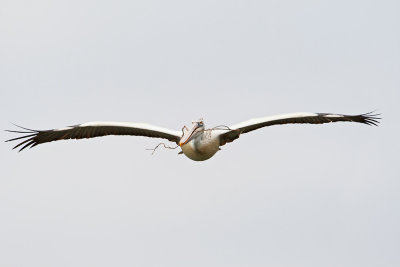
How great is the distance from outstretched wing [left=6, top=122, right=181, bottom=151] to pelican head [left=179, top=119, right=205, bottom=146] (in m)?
0.92

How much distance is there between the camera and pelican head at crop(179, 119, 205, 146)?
29750mm

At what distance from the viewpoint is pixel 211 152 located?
30.2m

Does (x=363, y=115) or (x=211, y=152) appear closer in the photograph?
(x=211, y=152)

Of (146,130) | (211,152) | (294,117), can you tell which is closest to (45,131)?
(146,130)

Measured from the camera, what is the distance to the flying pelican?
3002 cm

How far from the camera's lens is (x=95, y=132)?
31.6 meters

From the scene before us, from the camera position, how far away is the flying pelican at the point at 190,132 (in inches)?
1182

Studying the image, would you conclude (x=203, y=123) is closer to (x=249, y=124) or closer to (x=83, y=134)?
(x=249, y=124)

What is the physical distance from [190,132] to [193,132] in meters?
0.11

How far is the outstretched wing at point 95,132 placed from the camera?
31.1 metres

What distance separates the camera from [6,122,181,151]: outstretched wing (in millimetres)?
31062

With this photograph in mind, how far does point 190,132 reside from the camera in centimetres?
2989

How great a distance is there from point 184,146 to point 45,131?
436 centimetres

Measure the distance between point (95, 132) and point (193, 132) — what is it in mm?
3405
